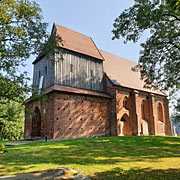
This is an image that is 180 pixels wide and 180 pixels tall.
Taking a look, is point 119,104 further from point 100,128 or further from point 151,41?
point 151,41

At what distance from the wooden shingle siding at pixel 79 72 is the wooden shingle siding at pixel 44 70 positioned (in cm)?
80

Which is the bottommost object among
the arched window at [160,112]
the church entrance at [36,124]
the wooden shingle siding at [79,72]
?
the church entrance at [36,124]

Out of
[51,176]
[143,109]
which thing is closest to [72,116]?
[143,109]

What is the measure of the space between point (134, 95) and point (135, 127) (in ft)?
14.3

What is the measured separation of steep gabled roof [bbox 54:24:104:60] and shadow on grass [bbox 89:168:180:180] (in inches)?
644

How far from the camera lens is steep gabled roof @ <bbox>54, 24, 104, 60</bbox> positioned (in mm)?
20797

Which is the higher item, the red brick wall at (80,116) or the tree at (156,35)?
the tree at (156,35)

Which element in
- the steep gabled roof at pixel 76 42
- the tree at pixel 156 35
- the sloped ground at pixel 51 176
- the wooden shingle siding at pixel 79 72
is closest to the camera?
the sloped ground at pixel 51 176

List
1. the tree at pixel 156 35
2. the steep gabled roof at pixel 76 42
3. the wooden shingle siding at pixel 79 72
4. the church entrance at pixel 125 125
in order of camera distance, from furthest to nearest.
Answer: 1. the church entrance at pixel 125 125
2. the steep gabled roof at pixel 76 42
3. the wooden shingle siding at pixel 79 72
4. the tree at pixel 156 35

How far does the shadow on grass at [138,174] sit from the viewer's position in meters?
5.07

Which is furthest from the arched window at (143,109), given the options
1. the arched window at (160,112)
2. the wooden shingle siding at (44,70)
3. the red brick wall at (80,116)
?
the wooden shingle siding at (44,70)

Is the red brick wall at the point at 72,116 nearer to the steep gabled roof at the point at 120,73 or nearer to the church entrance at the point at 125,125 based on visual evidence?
the church entrance at the point at 125,125

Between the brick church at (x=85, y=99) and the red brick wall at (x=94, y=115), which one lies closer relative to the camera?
the red brick wall at (x=94, y=115)

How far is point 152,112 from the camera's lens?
26.2m
